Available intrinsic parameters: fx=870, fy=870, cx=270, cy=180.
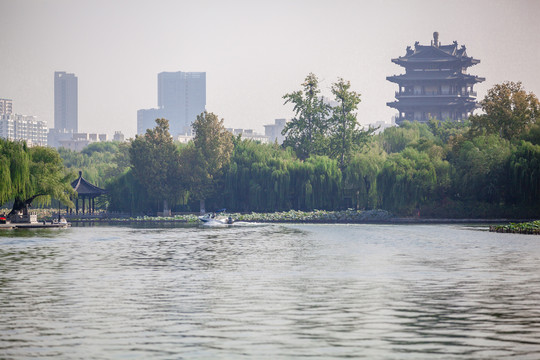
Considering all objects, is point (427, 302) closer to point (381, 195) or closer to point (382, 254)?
point (382, 254)

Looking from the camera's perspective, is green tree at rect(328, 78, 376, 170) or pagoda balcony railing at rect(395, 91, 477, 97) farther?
pagoda balcony railing at rect(395, 91, 477, 97)

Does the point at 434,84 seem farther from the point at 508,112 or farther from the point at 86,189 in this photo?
the point at 86,189

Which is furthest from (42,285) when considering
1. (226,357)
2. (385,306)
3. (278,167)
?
(278,167)

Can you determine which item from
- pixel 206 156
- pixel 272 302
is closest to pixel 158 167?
pixel 206 156

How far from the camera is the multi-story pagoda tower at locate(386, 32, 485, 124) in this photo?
103 m

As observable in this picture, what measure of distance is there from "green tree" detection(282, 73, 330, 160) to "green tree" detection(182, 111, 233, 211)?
597cm

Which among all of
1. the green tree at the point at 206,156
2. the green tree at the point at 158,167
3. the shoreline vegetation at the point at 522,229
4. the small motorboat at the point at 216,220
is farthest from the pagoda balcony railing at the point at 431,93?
the shoreline vegetation at the point at 522,229

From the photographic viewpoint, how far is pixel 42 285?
22.0m

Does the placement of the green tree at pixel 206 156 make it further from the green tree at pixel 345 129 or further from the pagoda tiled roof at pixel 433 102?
the pagoda tiled roof at pixel 433 102

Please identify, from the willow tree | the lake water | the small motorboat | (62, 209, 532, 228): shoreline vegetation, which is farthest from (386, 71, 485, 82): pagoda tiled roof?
the lake water

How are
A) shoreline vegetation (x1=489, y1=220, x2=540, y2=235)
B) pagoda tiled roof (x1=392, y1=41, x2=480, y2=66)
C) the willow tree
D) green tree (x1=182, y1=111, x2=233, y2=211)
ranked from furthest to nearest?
pagoda tiled roof (x1=392, y1=41, x2=480, y2=66), green tree (x1=182, y1=111, x2=233, y2=211), the willow tree, shoreline vegetation (x1=489, y1=220, x2=540, y2=235)

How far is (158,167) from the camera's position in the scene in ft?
230

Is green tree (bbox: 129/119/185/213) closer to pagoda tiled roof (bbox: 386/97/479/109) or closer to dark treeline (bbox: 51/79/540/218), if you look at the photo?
dark treeline (bbox: 51/79/540/218)

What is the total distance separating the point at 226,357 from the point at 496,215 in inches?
1851
